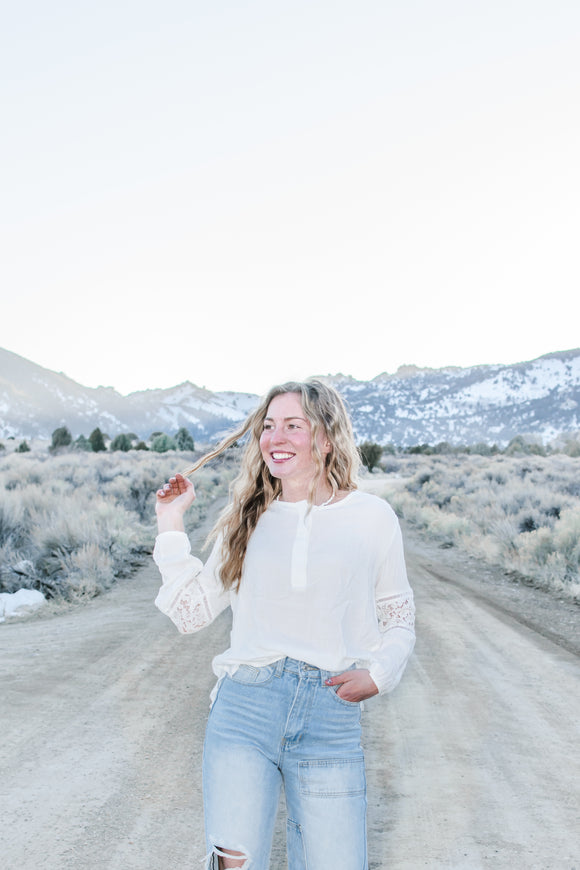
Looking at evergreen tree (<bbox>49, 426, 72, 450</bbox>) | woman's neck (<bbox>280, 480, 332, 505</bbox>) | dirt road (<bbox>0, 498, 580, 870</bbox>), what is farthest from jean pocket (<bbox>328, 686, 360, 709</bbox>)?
evergreen tree (<bbox>49, 426, 72, 450</bbox>)

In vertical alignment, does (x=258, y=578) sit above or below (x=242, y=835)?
above

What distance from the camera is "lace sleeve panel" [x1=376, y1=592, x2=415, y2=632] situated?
8.13ft

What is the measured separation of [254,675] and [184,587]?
418 mm

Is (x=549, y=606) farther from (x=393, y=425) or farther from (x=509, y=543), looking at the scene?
(x=393, y=425)

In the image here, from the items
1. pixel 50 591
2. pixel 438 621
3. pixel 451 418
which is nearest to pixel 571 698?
pixel 438 621

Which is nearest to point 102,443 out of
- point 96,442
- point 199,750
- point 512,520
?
point 96,442

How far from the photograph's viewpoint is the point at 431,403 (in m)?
148

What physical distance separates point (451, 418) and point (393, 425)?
11.9 metres

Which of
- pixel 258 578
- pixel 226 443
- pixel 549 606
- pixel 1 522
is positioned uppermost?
pixel 226 443

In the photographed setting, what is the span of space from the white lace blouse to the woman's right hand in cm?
4

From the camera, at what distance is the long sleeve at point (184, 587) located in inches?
97.9

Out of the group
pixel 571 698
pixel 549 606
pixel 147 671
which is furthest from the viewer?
pixel 549 606

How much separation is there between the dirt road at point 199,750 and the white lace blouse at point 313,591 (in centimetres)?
136

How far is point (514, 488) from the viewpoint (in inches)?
709
